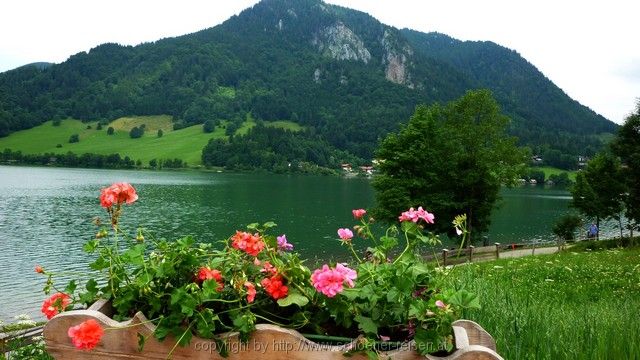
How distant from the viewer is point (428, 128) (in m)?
28.8

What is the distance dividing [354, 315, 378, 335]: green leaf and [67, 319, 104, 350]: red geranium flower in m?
1.14

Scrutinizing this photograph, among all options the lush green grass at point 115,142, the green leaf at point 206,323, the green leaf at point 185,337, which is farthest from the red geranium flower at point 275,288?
the lush green grass at point 115,142

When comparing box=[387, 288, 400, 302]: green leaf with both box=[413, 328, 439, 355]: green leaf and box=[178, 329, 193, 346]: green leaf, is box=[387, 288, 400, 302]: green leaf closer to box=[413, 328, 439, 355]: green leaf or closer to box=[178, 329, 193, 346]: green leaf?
box=[413, 328, 439, 355]: green leaf

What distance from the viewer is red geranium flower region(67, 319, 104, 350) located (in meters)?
2.11

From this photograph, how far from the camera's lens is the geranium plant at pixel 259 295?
87.6 inches

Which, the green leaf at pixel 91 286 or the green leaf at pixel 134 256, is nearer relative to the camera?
the green leaf at pixel 134 256

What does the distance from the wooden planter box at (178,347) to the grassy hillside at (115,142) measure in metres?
164

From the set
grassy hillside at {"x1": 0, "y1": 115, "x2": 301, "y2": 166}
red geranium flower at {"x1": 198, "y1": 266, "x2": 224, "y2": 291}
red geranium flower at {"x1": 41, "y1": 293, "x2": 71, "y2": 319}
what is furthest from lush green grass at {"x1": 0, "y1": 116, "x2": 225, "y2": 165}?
red geranium flower at {"x1": 198, "y1": 266, "x2": 224, "y2": 291}

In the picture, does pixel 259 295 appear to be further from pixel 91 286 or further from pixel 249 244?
pixel 91 286

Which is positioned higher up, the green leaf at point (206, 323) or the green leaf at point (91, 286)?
the green leaf at point (91, 286)

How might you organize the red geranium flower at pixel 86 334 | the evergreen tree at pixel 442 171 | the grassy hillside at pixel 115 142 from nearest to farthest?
the red geranium flower at pixel 86 334 → the evergreen tree at pixel 442 171 → the grassy hillside at pixel 115 142

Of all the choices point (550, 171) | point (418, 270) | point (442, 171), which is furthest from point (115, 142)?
point (418, 270)

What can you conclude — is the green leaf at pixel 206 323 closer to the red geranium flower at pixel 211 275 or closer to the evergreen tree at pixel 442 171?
the red geranium flower at pixel 211 275

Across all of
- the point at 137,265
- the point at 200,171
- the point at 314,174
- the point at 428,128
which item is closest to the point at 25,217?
the point at 428,128
